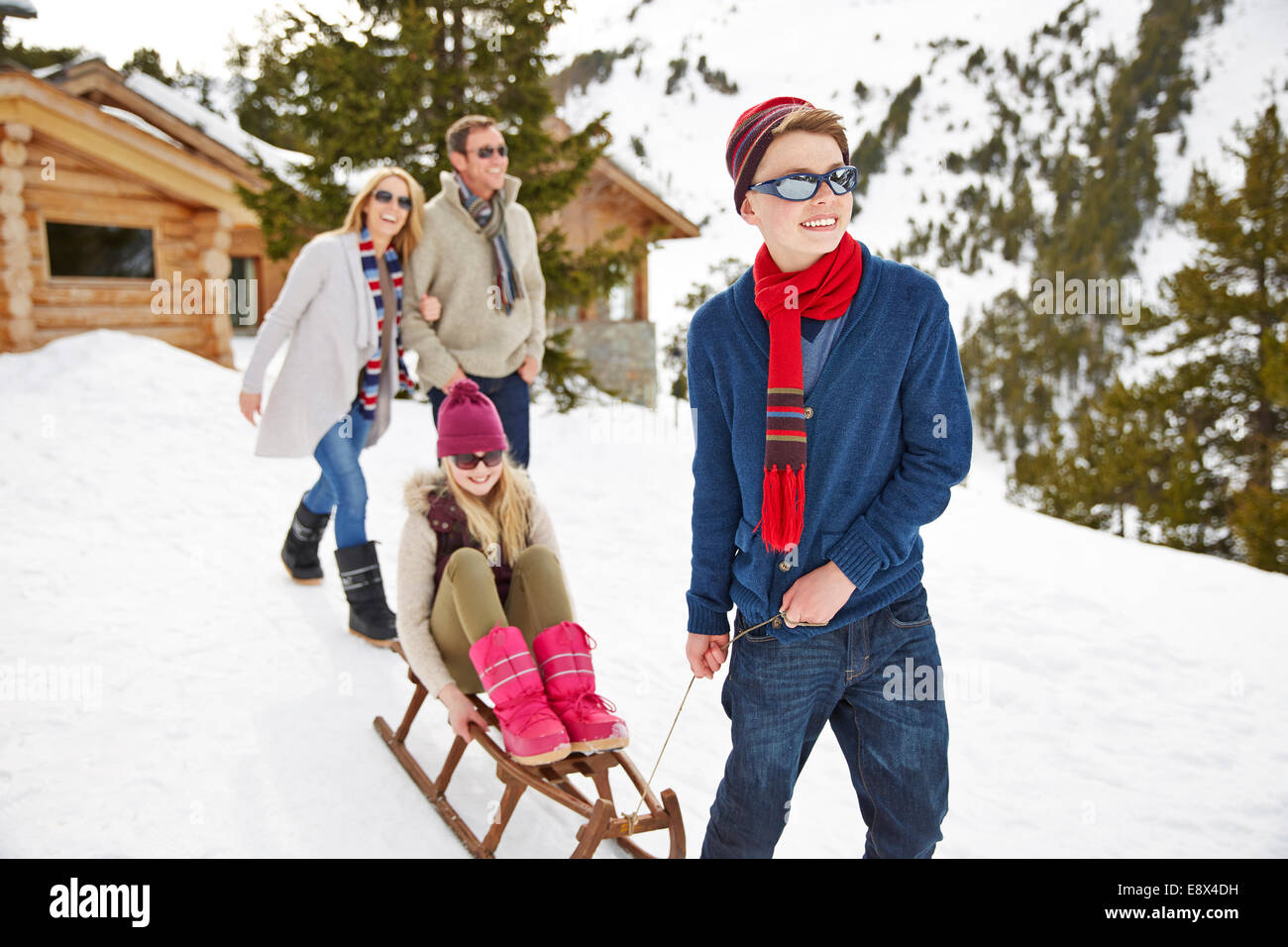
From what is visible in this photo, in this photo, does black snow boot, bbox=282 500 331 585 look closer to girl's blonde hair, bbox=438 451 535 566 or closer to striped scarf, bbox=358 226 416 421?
striped scarf, bbox=358 226 416 421

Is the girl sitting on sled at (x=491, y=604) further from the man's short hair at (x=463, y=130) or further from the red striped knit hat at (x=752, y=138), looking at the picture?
the man's short hair at (x=463, y=130)

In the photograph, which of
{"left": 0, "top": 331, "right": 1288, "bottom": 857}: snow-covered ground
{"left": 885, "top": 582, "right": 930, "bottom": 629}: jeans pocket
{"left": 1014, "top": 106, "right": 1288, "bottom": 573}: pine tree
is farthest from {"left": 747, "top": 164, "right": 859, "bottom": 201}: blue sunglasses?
{"left": 1014, "top": 106, "right": 1288, "bottom": 573}: pine tree

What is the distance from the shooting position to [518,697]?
254 cm

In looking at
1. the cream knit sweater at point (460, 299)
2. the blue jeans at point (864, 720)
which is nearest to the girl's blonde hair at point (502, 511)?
the cream knit sweater at point (460, 299)

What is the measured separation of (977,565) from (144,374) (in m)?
7.37

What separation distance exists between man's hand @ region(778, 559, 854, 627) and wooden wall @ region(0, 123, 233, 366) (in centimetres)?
919

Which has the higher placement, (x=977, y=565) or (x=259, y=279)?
(x=259, y=279)

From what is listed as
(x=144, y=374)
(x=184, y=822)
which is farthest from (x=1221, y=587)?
(x=144, y=374)

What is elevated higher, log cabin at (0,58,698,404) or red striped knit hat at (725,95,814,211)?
log cabin at (0,58,698,404)

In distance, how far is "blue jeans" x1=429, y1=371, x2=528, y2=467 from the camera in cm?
437

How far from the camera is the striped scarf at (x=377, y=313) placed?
392 centimetres

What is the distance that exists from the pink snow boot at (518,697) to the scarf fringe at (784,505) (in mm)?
1026

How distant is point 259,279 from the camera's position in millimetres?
17938

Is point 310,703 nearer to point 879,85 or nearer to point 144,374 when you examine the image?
point 144,374
